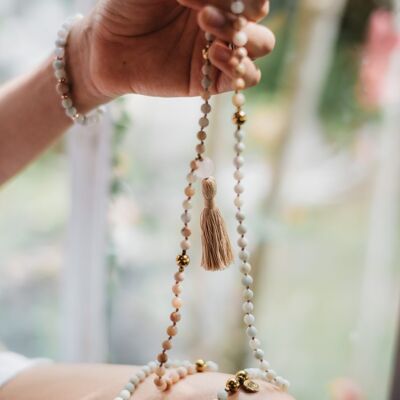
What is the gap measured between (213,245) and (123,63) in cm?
30

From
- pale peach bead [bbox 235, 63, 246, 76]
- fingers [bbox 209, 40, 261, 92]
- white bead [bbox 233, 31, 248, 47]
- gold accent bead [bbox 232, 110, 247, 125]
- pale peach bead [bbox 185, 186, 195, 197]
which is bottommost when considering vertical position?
pale peach bead [bbox 185, 186, 195, 197]

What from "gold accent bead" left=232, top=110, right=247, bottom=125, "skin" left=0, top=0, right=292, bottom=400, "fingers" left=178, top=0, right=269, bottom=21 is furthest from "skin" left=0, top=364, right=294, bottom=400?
"fingers" left=178, top=0, right=269, bottom=21

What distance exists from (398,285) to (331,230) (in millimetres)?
197

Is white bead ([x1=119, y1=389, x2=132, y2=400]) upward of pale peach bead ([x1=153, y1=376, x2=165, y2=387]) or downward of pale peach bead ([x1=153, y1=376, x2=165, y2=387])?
downward

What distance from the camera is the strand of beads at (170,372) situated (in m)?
0.68

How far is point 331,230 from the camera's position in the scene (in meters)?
1.31

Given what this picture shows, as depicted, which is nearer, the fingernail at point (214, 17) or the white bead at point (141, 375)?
the fingernail at point (214, 17)

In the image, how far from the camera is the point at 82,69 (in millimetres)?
816

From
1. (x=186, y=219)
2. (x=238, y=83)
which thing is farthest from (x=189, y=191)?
(x=238, y=83)

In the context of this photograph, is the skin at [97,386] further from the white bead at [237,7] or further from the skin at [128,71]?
the white bead at [237,7]

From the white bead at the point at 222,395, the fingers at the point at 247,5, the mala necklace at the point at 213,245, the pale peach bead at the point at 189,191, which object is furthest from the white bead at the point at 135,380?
the fingers at the point at 247,5

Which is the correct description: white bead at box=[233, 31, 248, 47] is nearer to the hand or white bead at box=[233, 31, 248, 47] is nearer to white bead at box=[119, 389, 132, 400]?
the hand

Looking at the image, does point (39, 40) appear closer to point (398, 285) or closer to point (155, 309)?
point (155, 309)

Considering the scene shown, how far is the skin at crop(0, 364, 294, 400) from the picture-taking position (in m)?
0.66
